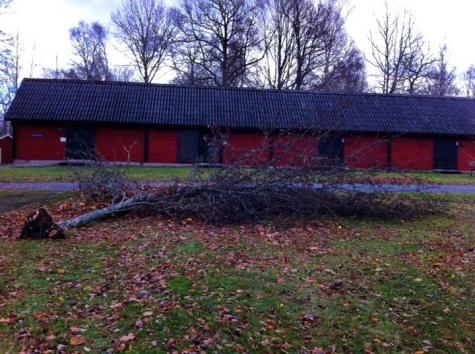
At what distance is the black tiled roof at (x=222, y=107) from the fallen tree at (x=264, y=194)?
13.9 metres

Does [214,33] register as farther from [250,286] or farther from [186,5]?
[250,286]

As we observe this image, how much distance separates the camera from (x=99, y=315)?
4.86m

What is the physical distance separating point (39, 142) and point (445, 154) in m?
23.1

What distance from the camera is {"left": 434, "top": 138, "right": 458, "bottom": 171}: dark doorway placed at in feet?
88.6

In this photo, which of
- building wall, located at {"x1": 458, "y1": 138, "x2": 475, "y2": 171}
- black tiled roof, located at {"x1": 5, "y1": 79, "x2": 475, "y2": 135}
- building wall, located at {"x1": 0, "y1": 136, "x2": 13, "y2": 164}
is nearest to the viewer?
black tiled roof, located at {"x1": 5, "y1": 79, "x2": 475, "y2": 135}

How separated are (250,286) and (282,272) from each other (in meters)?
0.80

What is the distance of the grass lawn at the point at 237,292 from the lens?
448 centimetres

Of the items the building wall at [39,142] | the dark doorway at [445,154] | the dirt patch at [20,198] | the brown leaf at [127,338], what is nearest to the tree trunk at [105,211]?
the dirt patch at [20,198]

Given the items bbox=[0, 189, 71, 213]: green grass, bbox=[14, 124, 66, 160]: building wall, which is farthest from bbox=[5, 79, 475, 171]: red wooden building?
bbox=[0, 189, 71, 213]: green grass

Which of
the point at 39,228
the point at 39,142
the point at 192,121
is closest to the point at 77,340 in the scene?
the point at 39,228

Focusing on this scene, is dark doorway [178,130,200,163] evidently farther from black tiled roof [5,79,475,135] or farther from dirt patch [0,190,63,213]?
dirt patch [0,190,63,213]

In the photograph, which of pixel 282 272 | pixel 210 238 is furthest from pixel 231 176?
pixel 282 272

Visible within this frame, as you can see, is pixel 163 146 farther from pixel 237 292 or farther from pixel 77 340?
pixel 77 340

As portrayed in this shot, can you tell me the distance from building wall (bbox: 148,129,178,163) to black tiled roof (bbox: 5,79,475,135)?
737 millimetres
